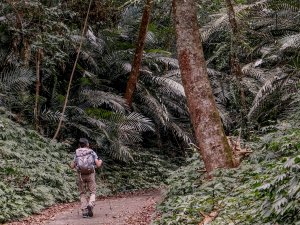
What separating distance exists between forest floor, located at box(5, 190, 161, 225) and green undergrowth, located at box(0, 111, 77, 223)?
284mm

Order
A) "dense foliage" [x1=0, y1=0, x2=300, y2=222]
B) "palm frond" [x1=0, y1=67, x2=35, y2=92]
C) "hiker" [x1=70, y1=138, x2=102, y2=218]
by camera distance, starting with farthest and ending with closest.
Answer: "palm frond" [x1=0, y1=67, x2=35, y2=92] → "dense foliage" [x1=0, y1=0, x2=300, y2=222] → "hiker" [x1=70, y1=138, x2=102, y2=218]

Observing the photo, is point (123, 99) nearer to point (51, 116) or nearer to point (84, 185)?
point (51, 116)

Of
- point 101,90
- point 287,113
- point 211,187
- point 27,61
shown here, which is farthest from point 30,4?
point 211,187

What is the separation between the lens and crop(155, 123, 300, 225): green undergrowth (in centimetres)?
398

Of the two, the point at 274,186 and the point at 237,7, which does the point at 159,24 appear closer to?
the point at 237,7

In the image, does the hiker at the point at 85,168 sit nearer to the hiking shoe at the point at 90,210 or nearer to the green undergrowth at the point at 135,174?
the hiking shoe at the point at 90,210

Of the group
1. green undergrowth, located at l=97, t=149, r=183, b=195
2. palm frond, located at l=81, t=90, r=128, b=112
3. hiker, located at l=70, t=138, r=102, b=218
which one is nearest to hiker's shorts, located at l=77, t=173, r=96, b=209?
hiker, located at l=70, t=138, r=102, b=218

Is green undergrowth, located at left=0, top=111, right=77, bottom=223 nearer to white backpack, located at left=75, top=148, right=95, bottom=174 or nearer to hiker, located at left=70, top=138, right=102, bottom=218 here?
hiker, located at left=70, top=138, right=102, bottom=218

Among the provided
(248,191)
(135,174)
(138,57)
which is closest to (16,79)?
(138,57)

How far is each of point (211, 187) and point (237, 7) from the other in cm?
A: 718

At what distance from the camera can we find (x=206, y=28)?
599 inches

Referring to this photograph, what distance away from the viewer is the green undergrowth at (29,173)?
914 cm

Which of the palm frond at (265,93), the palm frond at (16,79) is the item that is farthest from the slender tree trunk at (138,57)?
the palm frond at (265,93)

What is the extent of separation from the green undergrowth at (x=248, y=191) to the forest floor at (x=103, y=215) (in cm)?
61
